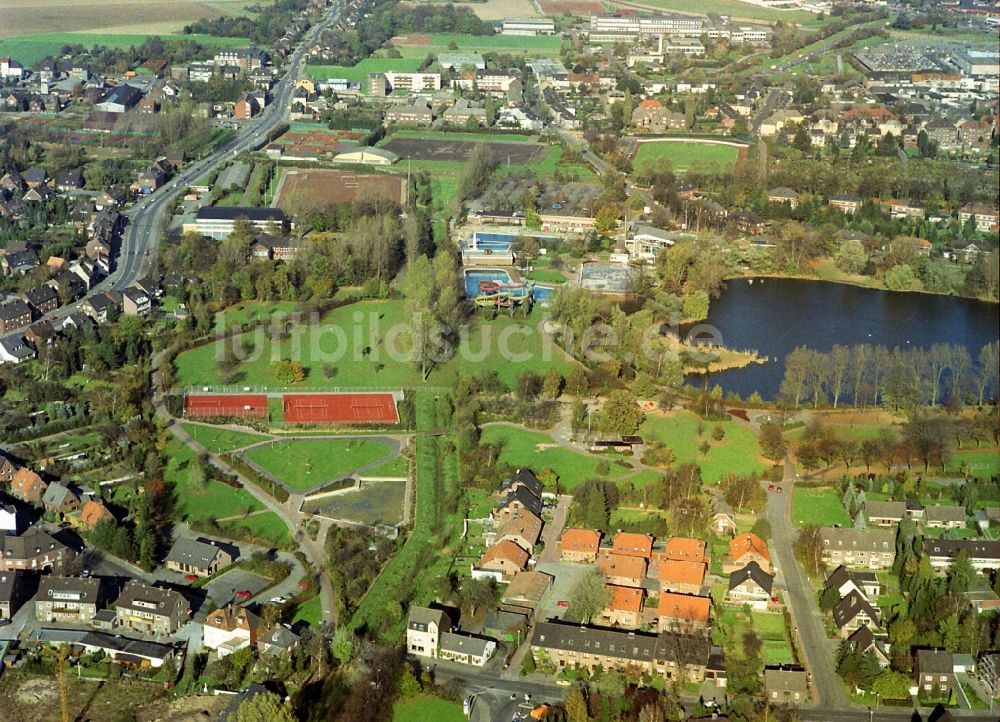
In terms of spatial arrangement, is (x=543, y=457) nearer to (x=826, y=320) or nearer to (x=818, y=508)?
(x=818, y=508)

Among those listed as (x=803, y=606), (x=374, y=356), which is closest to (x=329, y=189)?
(x=374, y=356)

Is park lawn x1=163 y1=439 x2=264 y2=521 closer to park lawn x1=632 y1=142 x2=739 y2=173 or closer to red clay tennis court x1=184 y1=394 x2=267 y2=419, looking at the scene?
red clay tennis court x1=184 y1=394 x2=267 y2=419

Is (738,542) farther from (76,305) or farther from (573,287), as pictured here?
(76,305)

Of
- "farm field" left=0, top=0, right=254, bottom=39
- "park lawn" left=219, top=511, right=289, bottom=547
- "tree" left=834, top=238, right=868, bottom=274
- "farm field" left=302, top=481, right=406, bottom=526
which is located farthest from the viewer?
"farm field" left=0, top=0, right=254, bottom=39

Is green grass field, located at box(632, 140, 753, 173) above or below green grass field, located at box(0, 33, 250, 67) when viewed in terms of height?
below

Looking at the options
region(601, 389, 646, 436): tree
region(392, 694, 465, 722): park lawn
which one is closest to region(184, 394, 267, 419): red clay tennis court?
region(601, 389, 646, 436): tree

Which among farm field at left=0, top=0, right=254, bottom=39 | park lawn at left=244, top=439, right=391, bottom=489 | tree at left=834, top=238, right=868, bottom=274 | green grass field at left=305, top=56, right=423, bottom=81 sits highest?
farm field at left=0, top=0, right=254, bottom=39
